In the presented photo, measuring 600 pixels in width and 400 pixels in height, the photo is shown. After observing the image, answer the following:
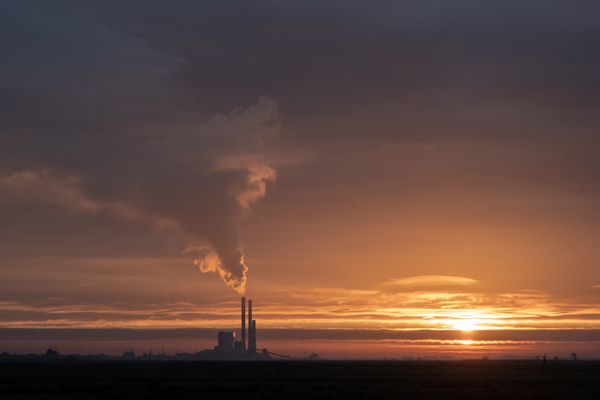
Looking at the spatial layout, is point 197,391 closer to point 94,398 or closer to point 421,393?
point 94,398

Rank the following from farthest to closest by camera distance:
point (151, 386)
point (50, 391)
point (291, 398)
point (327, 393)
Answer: point (151, 386) < point (50, 391) < point (327, 393) < point (291, 398)

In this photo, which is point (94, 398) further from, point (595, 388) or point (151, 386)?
point (595, 388)

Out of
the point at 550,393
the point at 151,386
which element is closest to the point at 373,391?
the point at 550,393

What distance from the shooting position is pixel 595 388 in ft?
306

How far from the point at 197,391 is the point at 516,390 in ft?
109

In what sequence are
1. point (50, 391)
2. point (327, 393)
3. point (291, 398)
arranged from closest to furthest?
1. point (291, 398)
2. point (327, 393)
3. point (50, 391)

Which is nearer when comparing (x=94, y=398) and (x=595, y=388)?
(x=94, y=398)

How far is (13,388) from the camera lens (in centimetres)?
9300

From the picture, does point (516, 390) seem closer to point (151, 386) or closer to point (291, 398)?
point (291, 398)

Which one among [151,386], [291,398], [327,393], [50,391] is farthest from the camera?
[151,386]

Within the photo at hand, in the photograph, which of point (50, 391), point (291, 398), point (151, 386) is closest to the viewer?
point (291, 398)

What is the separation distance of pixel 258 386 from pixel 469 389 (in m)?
23.0

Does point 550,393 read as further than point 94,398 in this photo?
Yes

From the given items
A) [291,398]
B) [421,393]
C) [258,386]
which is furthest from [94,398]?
[421,393]
